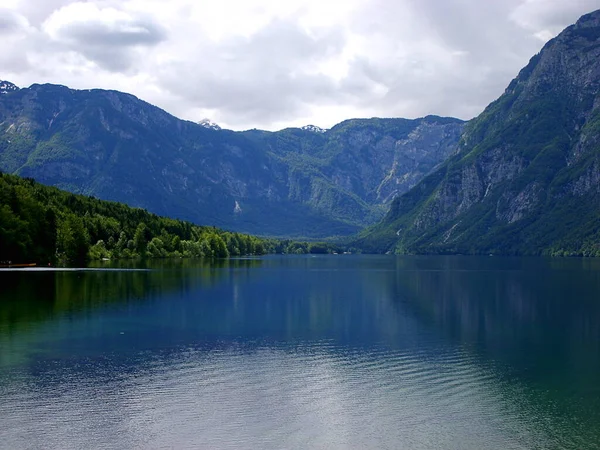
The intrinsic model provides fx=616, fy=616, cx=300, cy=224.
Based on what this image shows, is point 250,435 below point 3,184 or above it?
below

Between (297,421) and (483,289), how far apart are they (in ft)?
363

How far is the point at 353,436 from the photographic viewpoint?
3669cm

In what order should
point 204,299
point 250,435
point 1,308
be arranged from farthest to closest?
point 204,299
point 1,308
point 250,435

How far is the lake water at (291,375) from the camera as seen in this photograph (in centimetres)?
3684

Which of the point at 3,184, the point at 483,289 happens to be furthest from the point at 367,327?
the point at 3,184

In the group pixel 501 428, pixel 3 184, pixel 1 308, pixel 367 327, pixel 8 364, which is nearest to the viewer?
pixel 501 428

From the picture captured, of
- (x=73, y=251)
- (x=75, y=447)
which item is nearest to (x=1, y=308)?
(x=75, y=447)

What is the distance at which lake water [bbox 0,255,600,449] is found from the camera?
36.8 m

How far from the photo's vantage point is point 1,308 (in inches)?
3406

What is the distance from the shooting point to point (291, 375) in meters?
50.9

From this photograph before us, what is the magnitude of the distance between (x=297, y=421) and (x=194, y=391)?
32.2 feet

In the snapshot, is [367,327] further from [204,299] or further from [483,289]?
[483,289]

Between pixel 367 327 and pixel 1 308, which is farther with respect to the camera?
pixel 1 308

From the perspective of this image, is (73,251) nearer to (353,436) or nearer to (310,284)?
(310,284)
